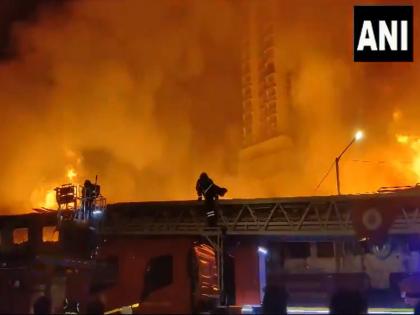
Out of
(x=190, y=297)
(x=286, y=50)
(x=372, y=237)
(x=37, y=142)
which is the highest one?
(x=286, y=50)

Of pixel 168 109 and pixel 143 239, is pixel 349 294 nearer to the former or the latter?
pixel 143 239

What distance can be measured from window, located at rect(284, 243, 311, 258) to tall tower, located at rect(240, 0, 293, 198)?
21.7ft

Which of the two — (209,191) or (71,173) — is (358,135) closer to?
(209,191)

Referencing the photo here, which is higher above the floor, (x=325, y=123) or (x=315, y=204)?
(x=325, y=123)

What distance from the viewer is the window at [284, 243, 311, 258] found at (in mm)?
25834

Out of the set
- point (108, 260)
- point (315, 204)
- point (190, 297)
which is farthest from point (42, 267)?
point (315, 204)

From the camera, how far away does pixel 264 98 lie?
110 feet

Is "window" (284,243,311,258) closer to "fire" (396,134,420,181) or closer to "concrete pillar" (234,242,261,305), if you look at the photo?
"concrete pillar" (234,242,261,305)

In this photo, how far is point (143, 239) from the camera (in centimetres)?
2041

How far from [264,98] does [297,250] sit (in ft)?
31.8

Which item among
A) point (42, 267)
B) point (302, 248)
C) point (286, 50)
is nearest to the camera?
point (42, 267)

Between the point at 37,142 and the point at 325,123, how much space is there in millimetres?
16035

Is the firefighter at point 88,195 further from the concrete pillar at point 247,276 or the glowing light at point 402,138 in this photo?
the glowing light at point 402,138

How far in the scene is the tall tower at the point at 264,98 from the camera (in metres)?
32.7
